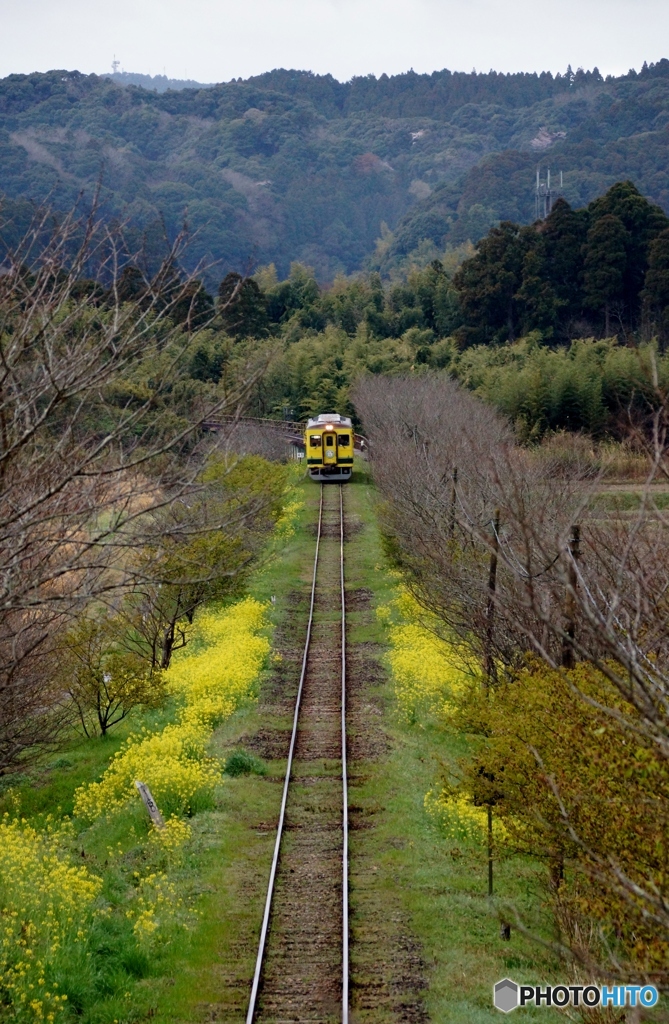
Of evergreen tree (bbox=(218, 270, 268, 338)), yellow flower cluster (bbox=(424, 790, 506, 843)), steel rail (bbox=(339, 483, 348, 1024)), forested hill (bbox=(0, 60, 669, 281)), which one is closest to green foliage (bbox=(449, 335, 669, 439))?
steel rail (bbox=(339, 483, 348, 1024))

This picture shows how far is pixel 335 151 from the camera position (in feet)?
542

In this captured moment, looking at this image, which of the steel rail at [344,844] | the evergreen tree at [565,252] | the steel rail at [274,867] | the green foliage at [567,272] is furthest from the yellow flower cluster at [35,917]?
the evergreen tree at [565,252]

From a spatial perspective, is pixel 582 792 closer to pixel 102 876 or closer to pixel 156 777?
pixel 102 876

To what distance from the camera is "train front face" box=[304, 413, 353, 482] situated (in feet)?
140

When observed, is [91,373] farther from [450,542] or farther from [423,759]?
[450,542]

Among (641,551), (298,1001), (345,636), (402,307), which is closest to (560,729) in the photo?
(298,1001)

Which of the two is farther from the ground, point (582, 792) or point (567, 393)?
point (582, 792)

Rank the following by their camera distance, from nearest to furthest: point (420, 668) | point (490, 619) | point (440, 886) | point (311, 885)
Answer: point (440, 886)
point (311, 885)
point (490, 619)
point (420, 668)

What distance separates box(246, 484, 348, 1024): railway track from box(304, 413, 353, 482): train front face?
2289 centimetres

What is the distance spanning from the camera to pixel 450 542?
18.4m

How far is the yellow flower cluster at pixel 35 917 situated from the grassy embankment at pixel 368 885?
1.86 ft

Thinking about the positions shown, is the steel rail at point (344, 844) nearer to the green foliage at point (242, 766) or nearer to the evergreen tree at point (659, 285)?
the green foliage at point (242, 766)

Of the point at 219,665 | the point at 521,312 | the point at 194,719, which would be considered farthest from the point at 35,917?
the point at 521,312

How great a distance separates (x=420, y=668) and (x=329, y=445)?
81.8ft
